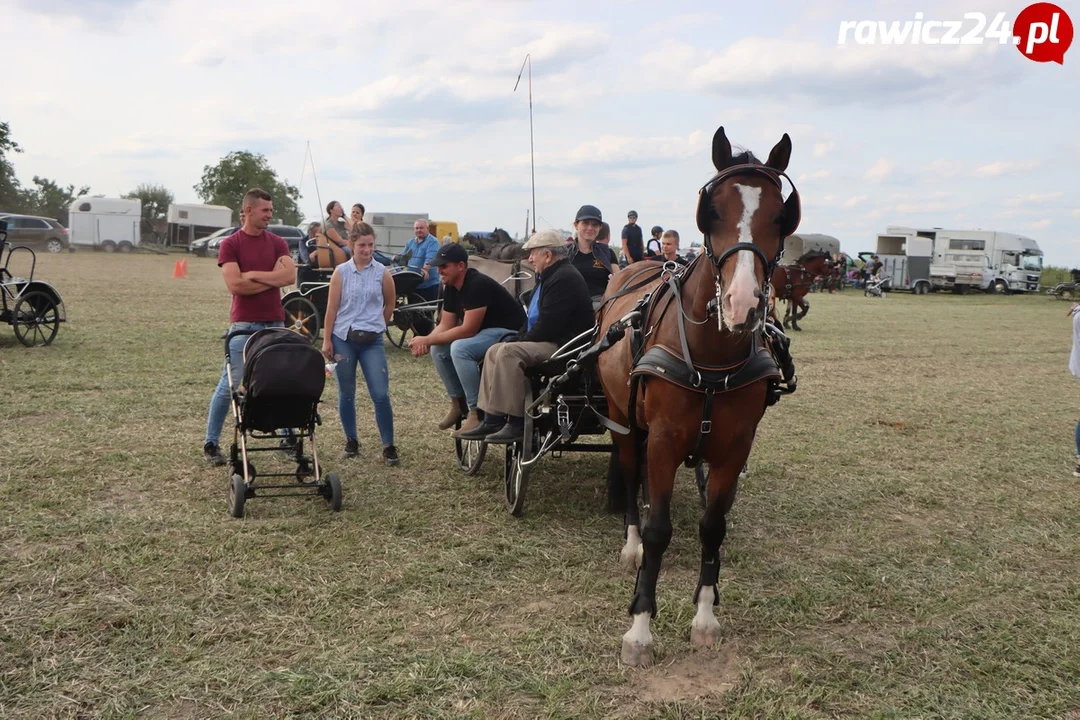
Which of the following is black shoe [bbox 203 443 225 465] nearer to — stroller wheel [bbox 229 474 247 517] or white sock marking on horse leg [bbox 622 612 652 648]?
stroller wheel [bbox 229 474 247 517]

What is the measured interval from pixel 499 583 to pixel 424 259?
9.36m

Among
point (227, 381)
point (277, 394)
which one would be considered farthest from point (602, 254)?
point (277, 394)

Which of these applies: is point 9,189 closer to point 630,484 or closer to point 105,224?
point 105,224

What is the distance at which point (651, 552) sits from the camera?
165 inches

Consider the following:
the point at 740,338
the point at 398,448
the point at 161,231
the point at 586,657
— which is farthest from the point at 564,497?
the point at 161,231

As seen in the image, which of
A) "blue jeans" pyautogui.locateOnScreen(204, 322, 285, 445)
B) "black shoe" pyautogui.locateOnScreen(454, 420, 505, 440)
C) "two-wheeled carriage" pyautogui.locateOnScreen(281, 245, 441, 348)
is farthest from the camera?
"two-wheeled carriage" pyautogui.locateOnScreen(281, 245, 441, 348)

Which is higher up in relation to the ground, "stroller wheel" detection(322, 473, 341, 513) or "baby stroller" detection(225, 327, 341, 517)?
"baby stroller" detection(225, 327, 341, 517)

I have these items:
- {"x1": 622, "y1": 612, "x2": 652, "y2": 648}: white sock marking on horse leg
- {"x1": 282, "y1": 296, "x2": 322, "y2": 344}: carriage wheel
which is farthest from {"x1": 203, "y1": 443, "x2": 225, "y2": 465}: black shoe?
{"x1": 282, "y1": 296, "x2": 322, "y2": 344}: carriage wheel

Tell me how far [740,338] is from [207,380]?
27.1 ft

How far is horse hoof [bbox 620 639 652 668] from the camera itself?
3.89 meters

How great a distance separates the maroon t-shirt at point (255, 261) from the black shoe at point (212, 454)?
1.04 m

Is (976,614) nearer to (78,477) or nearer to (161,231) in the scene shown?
(78,477)

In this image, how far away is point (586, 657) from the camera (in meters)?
3.94

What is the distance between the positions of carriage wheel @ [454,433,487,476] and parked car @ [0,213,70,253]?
3886cm
